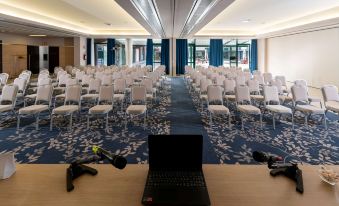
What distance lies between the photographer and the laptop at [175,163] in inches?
63.7

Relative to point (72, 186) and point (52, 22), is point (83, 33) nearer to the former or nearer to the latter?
point (52, 22)

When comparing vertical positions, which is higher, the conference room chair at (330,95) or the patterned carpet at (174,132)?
the conference room chair at (330,95)

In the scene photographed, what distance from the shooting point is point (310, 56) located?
11.3 m

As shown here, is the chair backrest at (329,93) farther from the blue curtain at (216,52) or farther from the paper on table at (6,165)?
the blue curtain at (216,52)

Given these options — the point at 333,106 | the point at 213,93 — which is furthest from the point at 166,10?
the point at 333,106

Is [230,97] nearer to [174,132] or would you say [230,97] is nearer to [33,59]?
[174,132]

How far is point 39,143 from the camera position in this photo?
5.21m

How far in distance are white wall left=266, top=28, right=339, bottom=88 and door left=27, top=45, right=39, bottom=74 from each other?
15082 mm

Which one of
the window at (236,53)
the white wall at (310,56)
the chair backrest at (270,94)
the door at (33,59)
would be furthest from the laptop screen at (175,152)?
the window at (236,53)

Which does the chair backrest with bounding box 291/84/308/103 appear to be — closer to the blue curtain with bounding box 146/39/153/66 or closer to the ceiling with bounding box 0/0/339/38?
the ceiling with bounding box 0/0/339/38

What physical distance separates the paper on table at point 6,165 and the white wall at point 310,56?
1045 cm

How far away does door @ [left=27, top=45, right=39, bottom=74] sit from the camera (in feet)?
55.8

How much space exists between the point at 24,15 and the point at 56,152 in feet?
27.1

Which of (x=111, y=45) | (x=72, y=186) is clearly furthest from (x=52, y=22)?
(x=72, y=186)
